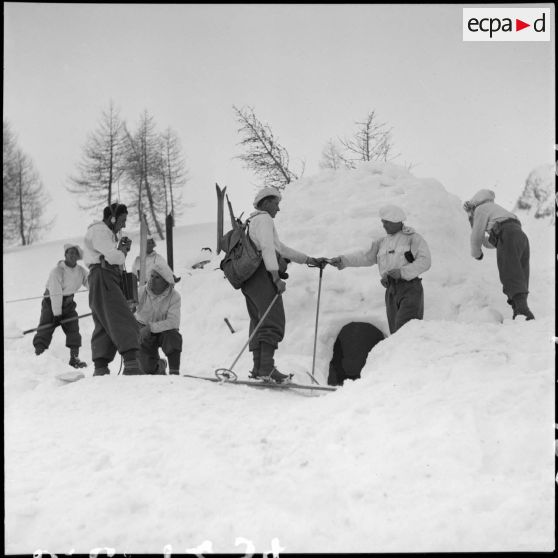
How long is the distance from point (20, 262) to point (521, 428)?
21020 millimetres

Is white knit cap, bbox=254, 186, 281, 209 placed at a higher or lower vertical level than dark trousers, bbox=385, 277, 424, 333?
higher

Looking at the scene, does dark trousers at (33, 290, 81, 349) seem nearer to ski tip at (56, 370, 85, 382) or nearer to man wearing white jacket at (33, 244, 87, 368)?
man wearing white jacket at (33, 244, 87, 368)

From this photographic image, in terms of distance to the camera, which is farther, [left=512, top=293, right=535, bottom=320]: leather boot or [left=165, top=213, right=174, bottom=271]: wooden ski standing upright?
[left=165, top=213, right=174, bottom=271]: wooden ski standing upright

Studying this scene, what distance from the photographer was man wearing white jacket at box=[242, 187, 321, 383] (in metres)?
4.92

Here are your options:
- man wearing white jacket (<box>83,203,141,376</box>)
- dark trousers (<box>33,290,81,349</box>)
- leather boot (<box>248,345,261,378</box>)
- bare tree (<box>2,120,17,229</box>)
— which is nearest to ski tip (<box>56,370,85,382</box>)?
man wearing white jacket (<box>83,203,141,376</box>)

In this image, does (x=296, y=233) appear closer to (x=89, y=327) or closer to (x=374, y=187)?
(x=374, y=187)

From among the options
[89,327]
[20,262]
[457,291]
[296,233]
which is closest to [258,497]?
[457,291]

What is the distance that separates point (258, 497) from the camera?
8.60ft

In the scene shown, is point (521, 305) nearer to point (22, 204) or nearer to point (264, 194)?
point (264, 194)

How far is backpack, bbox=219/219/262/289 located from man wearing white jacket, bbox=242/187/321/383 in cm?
6

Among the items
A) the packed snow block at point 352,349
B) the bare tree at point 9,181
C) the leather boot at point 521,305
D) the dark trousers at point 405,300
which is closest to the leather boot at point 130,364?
the dark trousers at point 405,300

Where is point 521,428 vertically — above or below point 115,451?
above

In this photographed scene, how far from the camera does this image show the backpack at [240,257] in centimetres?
498

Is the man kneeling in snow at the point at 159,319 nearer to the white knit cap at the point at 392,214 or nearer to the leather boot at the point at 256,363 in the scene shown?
the leather boot at the point at 256,363
